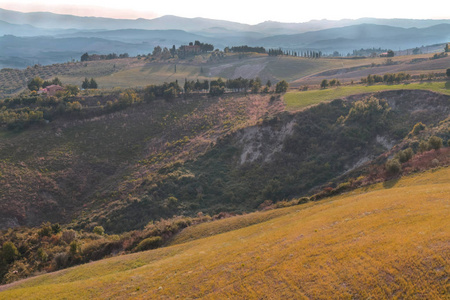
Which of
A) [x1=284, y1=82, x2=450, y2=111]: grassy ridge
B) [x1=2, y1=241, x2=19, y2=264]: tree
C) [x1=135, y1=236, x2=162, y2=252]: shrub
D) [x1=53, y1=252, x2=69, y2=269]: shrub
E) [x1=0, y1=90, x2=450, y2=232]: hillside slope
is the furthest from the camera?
[x1=284, y1=82, x2=450, y2=111]: grassy ridge

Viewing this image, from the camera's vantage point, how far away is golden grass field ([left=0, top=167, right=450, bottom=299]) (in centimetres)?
1414

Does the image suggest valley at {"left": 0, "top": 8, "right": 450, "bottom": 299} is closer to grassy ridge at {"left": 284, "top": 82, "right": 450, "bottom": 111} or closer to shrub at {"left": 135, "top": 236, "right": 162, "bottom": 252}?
shrub at {"left": 135, "top": 236, "right": 162, "bottom": 252}

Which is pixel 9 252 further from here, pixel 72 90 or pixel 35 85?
pixel 35 85

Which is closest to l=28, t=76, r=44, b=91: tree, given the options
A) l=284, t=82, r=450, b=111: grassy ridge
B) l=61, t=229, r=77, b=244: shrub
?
l=61, t=229, r=77, b=244: shrub

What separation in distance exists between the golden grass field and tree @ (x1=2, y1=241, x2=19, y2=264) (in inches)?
425

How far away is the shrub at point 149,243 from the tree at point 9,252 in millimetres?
16362

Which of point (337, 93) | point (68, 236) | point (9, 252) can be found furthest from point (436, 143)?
point (9, 252)

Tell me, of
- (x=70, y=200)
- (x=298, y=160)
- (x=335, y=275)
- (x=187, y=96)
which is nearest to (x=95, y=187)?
(x=70, y=200)

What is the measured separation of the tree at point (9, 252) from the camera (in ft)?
113

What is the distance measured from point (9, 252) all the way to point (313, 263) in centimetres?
3766

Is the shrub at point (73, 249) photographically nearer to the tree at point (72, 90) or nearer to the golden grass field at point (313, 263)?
the golden grass field at point (313, 263)

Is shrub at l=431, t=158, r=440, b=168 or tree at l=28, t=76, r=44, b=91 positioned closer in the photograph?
shrub at l=431, t=158, r=440, b=168

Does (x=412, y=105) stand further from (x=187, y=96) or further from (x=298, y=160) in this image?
(x=187, y=96)

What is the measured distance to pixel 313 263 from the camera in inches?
654
